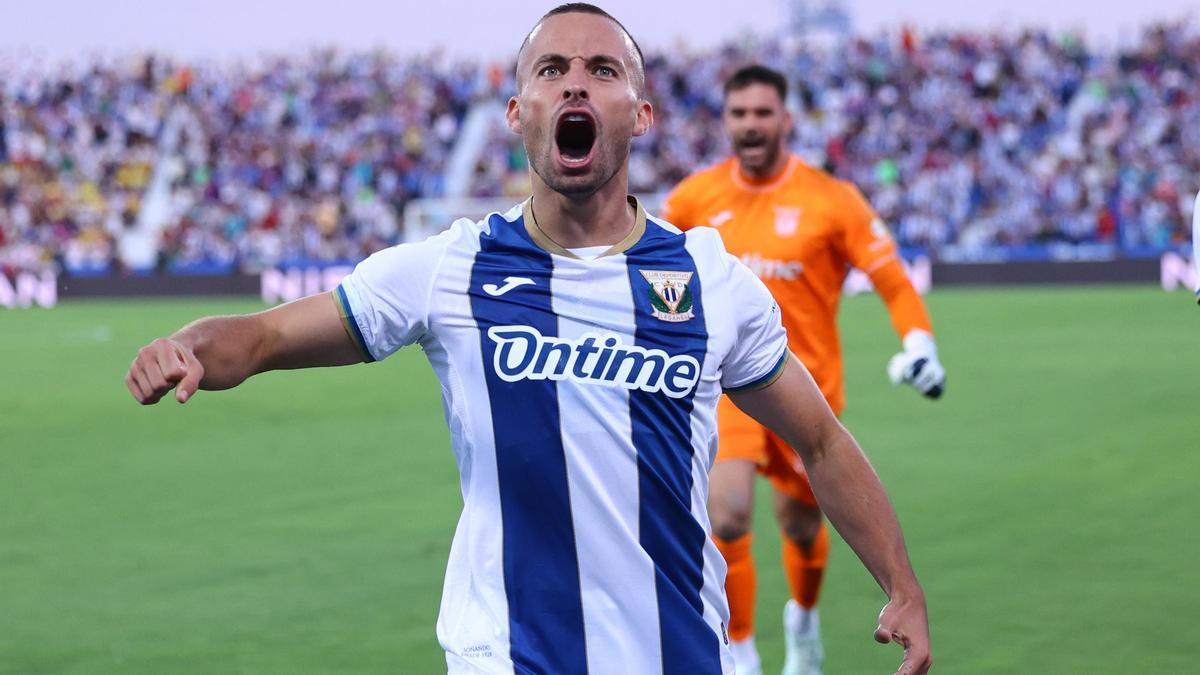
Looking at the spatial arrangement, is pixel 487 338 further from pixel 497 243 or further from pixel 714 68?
pixel 714 68

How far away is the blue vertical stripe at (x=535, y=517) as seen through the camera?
9.60ft

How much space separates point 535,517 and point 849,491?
24.9 inches

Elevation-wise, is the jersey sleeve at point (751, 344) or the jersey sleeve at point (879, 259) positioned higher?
the jersey sleeve at point (751, 344)

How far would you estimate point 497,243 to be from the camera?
10.0 feet

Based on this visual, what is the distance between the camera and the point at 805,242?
20.5ft

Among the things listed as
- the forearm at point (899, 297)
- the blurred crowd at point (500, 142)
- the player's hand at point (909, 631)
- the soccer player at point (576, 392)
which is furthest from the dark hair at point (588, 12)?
the blurred crowd at point (500, 142)

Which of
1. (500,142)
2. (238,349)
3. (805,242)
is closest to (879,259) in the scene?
(805,242)

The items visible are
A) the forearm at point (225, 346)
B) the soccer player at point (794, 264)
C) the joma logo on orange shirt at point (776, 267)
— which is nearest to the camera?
the forearm at point (225, 346)

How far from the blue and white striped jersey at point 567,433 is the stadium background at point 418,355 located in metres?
3.25

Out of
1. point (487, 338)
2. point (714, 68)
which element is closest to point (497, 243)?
point (487, 338)

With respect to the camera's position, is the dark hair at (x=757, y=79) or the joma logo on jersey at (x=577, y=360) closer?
the joma logo on jersey at (x=577, y=360)

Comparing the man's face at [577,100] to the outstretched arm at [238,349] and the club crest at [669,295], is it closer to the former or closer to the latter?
the club crest at [669,295]

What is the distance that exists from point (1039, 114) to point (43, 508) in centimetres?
2747

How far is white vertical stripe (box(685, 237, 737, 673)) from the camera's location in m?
3.02
